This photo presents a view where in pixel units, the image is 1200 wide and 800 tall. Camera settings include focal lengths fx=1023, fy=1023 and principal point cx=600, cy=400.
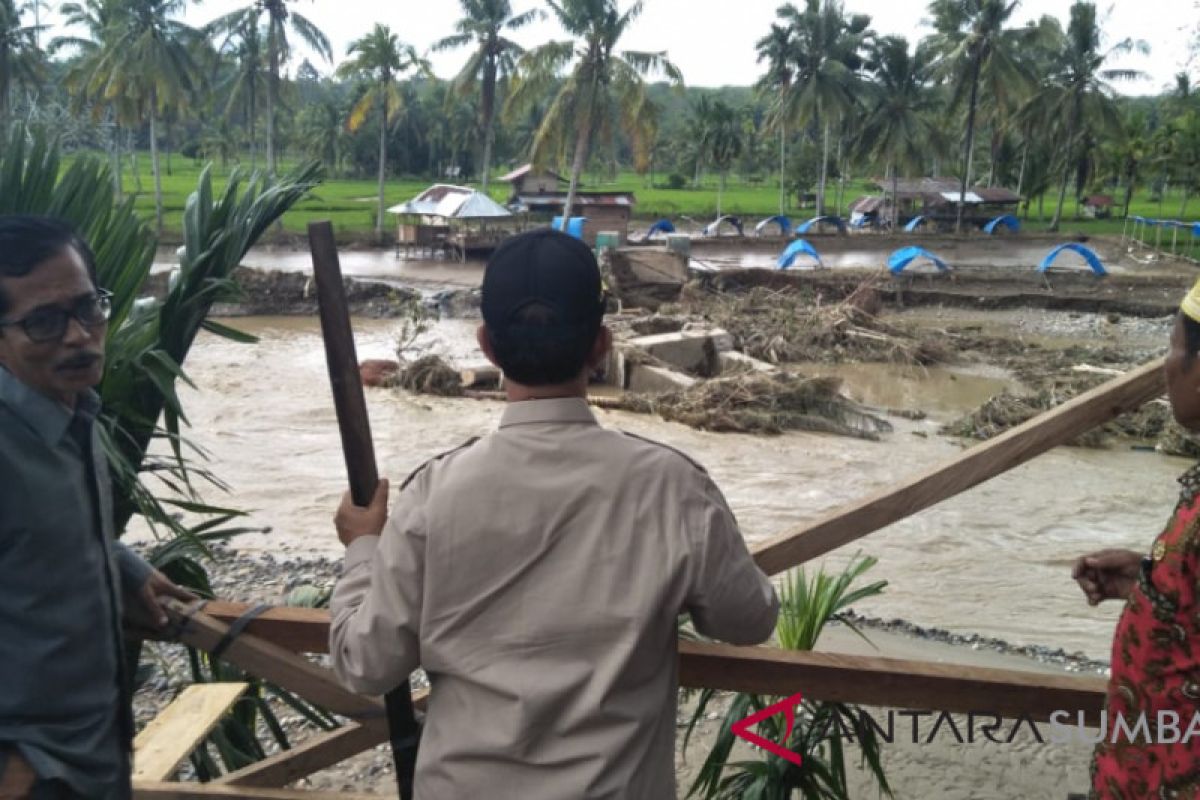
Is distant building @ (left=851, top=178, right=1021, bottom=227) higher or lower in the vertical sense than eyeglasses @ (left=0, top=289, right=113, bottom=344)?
higher

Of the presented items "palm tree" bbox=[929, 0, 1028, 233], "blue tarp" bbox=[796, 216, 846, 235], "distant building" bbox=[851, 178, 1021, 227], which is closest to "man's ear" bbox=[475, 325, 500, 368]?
"blue tarp" bbox=[796, 216, 846, 235]

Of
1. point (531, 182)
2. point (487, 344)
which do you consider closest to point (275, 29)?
point (531, 182)

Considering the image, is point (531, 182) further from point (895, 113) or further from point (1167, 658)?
point (1167, 658)

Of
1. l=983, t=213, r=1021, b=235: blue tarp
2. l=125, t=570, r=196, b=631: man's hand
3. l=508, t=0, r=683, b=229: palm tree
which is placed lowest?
l=125, t=570, r=196, b=631: man's hand

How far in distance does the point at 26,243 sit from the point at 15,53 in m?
38.6

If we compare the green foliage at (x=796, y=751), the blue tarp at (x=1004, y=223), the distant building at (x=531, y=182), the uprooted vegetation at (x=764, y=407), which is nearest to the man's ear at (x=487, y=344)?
the green foliage at (x=796, y=751)

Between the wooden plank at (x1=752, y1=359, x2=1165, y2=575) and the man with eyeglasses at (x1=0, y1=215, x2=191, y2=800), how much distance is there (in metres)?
1.18

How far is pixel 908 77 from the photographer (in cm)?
4381

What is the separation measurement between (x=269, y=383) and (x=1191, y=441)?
43.2 feet

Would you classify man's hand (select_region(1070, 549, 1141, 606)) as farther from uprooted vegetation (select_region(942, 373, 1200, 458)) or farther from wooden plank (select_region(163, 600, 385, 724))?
uprooted vegetation (select_region(942, 373, 1200, 458))

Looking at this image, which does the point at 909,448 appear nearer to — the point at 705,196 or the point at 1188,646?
the point at 1188,646

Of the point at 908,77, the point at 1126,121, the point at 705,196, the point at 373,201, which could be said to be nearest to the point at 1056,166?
the point at 1126,121

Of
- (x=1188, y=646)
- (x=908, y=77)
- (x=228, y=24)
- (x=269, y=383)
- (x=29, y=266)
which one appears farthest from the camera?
(x=908, y=77)

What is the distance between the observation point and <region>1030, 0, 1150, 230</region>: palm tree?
43312mm
